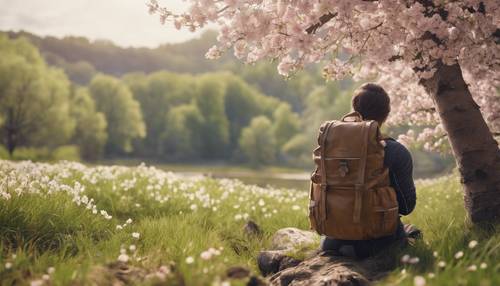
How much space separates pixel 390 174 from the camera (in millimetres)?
5504

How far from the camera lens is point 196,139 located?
251 feet

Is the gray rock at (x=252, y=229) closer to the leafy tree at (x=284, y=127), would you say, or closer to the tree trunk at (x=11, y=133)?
the tree trunk at (x=11, y=133)

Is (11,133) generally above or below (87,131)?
below

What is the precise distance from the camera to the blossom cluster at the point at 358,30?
6258 millimetres

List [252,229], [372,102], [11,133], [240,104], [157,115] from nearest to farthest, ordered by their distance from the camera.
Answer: [372,102], [252,229], [11,133], [157,115], [240,104]

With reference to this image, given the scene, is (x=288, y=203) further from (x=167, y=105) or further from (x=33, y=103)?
(x=167, y=105)

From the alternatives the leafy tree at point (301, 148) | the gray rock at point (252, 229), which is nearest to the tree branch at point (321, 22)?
the gray rock at point (252, 229)

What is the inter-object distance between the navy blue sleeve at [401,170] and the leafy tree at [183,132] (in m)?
67.9

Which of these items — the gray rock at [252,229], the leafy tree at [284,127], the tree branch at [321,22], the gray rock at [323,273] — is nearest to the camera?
the gray rock at [323,273]

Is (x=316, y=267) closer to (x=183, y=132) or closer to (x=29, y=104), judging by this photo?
(x=29, y=104)

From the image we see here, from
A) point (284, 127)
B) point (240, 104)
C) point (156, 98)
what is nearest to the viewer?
point (284, 127)

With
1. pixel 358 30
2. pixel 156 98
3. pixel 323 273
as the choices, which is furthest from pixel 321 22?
pixel 156 98

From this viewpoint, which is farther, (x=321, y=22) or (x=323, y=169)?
(x=321, y=22)

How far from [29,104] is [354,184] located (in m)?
37.0
